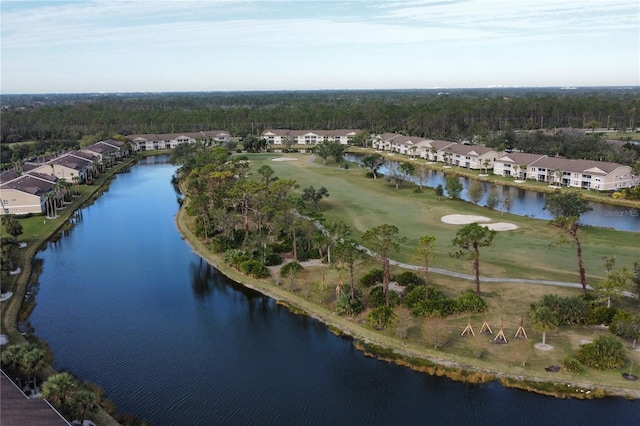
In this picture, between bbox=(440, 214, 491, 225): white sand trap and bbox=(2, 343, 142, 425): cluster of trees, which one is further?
bbox=(440, 214, 491, 225): white sand trap

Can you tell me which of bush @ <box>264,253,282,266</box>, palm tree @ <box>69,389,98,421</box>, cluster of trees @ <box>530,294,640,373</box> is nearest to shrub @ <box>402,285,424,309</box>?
cluster of trees @ <box>530,294,640,373</box>

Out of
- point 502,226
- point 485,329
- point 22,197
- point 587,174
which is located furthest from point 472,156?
point 22,197

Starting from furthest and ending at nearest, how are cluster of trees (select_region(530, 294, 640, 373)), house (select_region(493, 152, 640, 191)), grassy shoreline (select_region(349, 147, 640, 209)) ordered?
1. house (select_region(493, 152, 640, 191))
2. grassy shoreline (select_region(349, 147, 640, 209))
3. cluster of trees (select_region(530, 294, 640, 373))

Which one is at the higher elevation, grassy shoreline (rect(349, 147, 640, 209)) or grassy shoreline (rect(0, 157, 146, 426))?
grassy shoreline (rect(349, 147, 640, 209))

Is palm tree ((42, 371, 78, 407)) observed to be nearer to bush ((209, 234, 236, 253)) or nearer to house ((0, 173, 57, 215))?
bush ((209, 234, 236, 253))

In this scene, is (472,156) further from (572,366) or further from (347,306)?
(572,366)

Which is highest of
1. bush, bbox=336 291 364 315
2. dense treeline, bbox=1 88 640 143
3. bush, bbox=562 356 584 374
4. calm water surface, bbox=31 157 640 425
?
dense treeline, bbox=1 88 640 143

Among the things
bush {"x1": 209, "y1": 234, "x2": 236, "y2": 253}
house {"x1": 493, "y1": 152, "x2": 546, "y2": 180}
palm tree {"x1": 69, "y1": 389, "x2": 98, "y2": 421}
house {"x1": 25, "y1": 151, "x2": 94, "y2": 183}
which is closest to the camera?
palm tree {"x1": 69, "y1": 389, "x2": 98, "y2": 421}

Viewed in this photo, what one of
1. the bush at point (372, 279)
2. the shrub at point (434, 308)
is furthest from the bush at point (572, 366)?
the bush at point (372, 279)
